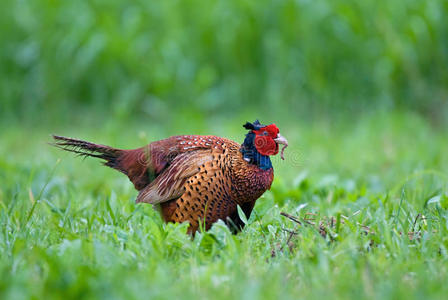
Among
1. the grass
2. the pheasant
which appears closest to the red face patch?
the pheasant

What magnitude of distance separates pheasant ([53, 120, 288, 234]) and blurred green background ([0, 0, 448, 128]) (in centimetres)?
367

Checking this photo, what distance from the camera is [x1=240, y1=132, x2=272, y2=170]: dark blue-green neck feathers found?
3.46 meters

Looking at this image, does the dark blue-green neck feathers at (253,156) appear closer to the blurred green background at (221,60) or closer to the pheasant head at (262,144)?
the pheasant head at (262,144)

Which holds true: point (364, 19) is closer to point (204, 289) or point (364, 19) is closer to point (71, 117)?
point (71, 117)

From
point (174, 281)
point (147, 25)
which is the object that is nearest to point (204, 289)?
point (174, 281)

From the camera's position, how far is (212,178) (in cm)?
342

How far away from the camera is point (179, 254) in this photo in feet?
10.0

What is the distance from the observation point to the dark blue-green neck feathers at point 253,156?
3.46m

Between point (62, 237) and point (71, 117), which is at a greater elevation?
point (71, 117)

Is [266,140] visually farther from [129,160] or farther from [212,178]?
[129,160]

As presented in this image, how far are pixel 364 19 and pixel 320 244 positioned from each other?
5.28 meters

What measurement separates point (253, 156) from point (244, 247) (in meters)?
0.59

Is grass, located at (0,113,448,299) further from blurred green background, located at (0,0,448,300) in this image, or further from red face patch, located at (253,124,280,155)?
red face patch, located at (253,124,280,155)

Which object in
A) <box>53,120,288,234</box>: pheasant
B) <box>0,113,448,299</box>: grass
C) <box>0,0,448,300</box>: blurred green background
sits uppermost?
<box>0,0,448,300</box>: blurred green background
